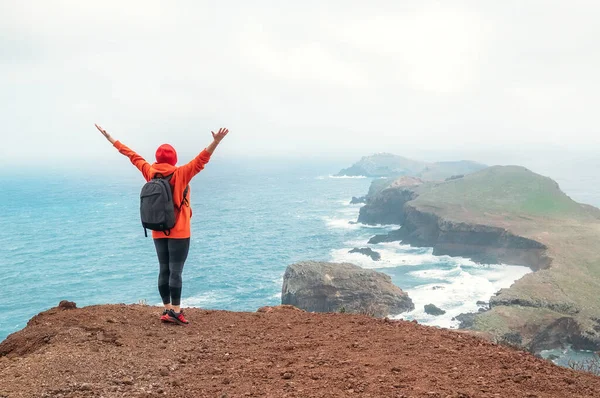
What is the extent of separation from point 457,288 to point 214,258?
3678cm

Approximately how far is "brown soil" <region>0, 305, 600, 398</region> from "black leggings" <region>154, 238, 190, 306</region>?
2.01 ft

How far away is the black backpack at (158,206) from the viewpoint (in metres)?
6.48

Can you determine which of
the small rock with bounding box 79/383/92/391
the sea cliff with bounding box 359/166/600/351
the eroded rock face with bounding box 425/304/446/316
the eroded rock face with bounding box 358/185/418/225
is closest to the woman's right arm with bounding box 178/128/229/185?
the small rock with bounding box 79/383/92/391

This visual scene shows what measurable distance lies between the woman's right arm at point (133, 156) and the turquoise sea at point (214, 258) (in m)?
40.8

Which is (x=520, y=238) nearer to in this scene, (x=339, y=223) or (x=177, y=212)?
(x=339, y=223)

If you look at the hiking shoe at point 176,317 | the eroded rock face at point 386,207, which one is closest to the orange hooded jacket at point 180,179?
the hiking shoe at point 176,317

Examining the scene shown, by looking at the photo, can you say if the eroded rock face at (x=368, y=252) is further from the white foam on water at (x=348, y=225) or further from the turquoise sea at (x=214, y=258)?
the white foam on water at (x=348, y=225)

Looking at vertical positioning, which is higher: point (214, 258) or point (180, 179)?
point (180, 179)

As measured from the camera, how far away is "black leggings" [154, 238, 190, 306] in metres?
6.87

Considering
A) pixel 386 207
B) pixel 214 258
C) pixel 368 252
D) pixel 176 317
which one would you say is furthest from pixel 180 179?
pixel 386 207

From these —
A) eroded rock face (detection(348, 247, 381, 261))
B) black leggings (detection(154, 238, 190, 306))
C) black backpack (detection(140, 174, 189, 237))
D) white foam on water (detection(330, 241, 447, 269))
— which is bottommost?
white foam on water (detection(330, 241, 447, 269))

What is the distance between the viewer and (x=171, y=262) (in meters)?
6.95

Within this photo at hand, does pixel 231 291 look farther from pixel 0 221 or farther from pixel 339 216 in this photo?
pixel 0 221

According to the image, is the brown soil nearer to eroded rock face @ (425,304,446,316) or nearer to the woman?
the woman
